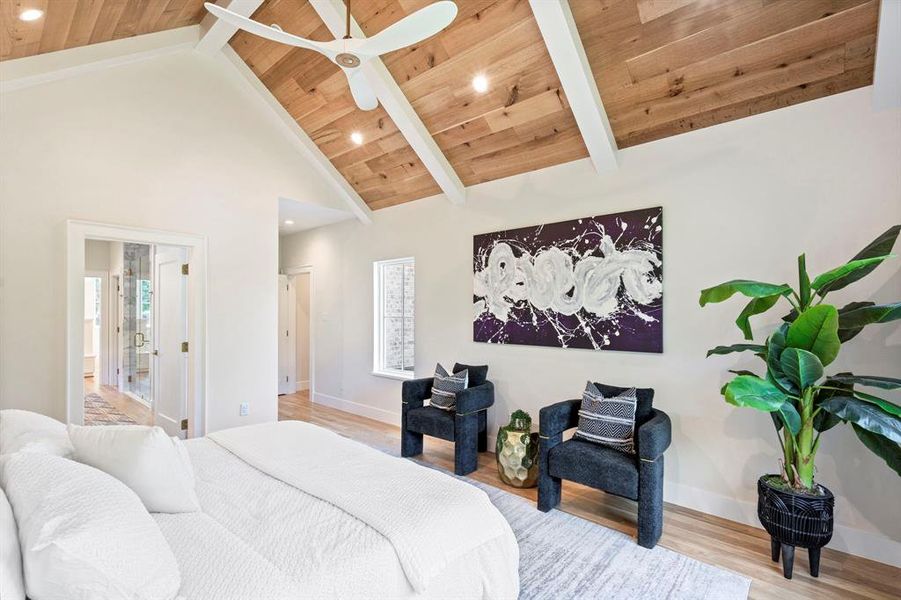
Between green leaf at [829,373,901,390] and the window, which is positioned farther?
the window

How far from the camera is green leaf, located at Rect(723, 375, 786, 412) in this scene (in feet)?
7.00

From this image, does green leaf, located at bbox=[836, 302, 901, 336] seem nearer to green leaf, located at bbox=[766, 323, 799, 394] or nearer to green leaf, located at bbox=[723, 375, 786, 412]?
green leaf, located at bbox=[766, 323, 799, 394]

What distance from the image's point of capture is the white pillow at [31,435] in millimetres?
1720

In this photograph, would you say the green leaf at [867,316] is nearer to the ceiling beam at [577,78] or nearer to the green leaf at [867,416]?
the green leaf at [867,416]

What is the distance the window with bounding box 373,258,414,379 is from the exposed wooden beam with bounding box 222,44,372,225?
0.74m

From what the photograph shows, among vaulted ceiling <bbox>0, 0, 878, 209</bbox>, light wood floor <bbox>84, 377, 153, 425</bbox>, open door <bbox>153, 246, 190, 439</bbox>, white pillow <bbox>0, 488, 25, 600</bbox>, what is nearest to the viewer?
white pillow <bbox>0, 488, 25, 600</bbox>

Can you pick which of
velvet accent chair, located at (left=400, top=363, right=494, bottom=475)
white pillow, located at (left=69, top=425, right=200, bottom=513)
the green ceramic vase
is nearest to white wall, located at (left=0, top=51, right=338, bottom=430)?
velvet accent chair, located at (left=400, top=363, right=494, bottom=475)

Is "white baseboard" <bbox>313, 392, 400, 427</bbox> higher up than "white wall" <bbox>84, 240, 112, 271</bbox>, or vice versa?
"white wall" <bbox>84, 240, 112, 271</bbox>

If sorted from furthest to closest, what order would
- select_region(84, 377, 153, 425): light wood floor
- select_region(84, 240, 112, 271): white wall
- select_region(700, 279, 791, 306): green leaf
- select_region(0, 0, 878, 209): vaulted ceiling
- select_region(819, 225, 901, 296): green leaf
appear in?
select_region(84, 240, 112, 271): white wall, select_region(84, 377, 153, 425): light wood floor, select_region(0, 0, 878, 209): vaulted ceiling, select_region(700, 279, 791, 306): green leaf, select_region(819, 225, 901, 296): green leaf

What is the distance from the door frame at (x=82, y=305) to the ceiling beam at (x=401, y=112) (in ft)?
7.32

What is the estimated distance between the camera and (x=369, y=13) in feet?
10.8

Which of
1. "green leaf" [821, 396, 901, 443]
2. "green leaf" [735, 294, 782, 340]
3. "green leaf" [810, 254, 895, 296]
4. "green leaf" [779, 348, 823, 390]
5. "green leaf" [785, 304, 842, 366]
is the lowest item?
"green leaf" [821, 396, 901, 443]

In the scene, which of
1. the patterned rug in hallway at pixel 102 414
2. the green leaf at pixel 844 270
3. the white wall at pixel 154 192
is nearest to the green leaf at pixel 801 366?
the green leaf at pixel 844 270

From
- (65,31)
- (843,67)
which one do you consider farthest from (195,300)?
(843,67)
